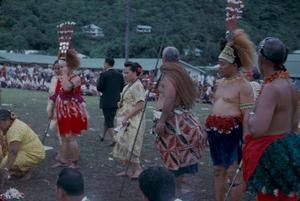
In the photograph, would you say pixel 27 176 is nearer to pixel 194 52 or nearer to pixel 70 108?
pixel 70 108

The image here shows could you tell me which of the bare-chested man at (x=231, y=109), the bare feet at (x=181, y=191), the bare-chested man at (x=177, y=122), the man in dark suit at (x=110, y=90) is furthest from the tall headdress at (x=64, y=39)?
the bare-chested man at (x=231, y=109)

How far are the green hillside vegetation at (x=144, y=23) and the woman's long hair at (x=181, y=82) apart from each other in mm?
41498

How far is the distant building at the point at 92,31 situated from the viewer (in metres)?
65.0

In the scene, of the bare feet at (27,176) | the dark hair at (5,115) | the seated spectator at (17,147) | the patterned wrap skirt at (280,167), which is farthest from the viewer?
the bare feet at (27,176)

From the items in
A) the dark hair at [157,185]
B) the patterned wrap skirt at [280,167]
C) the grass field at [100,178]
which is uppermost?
the dark hair at [157,185]

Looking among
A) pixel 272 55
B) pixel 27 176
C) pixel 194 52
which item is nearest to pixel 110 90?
pixel 27 176

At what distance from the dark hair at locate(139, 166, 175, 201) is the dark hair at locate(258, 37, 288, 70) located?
5.59 ft

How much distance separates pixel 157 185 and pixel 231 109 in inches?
116

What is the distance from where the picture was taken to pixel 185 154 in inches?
297

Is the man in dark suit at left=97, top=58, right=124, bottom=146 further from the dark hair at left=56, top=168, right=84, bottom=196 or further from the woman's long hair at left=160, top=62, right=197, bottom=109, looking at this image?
the dark hair at left=56, top=168, right=84, bottom=196

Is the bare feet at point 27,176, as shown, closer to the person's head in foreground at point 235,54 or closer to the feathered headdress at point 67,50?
the feathered headdress at point 67,50

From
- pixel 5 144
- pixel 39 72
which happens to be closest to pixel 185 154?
pixel 5 144

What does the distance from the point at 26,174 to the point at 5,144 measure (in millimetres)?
644

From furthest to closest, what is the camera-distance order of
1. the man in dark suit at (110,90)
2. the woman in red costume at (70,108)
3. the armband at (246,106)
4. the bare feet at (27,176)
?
the man in dark suit at (110,90), the woman in red costume at (70,108), the bare feet at (27,176), the armband at (246,106)
